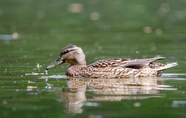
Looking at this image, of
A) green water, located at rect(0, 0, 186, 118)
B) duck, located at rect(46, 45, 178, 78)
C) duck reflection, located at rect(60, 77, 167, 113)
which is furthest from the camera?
duck, located at rect(46, 45, 178, 78)

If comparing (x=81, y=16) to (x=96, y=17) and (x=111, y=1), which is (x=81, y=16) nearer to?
(x=96, y=17)

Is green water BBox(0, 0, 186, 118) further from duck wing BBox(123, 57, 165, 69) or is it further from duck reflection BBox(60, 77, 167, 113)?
duck wing BBox(123, 57, 165, 69)

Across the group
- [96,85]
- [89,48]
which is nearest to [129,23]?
[89,48]

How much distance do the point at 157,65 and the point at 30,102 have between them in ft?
12.9

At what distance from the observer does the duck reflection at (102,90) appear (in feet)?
32.8

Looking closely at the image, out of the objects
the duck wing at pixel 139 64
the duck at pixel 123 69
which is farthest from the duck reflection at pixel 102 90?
the duck wing at pixel 139 64

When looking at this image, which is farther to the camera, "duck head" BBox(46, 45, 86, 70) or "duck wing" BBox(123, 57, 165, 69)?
"duck head" BBox(46, 45, 86, 70)

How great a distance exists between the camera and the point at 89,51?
57.4 ft

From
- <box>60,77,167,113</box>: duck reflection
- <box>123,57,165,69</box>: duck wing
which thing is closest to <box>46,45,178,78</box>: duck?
<box>123,57,165,69</box>: duck wing

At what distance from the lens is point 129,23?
24.8 meters

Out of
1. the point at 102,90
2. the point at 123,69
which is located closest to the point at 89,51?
the point at 123,69

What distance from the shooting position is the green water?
9.59 metres

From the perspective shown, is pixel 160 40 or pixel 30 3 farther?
pixel 30 3

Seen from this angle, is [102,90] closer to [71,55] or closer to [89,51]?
[71,55]
